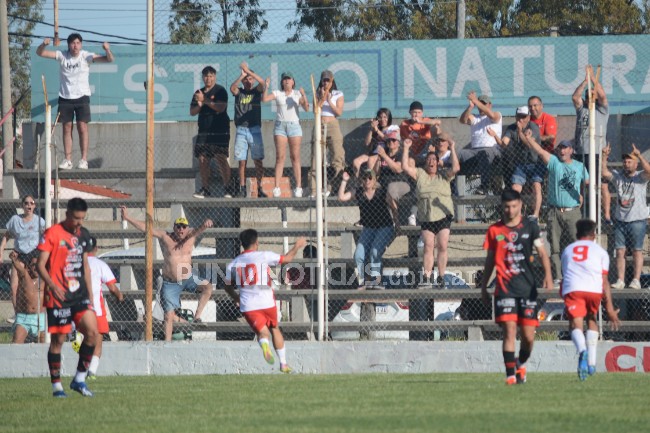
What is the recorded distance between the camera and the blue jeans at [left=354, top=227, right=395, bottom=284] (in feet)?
56.3

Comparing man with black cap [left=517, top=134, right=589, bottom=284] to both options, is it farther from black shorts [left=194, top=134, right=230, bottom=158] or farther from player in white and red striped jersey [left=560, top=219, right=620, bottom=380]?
black shorts [left=194, top=134, right=230, bottom=158]

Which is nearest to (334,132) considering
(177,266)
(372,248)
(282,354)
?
(372,248)

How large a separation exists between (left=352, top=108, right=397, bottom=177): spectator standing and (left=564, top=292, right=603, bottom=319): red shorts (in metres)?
6.33

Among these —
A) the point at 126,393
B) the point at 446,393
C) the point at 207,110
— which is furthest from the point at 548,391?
the point at 207,110

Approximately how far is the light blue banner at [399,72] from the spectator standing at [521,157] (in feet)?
9.52

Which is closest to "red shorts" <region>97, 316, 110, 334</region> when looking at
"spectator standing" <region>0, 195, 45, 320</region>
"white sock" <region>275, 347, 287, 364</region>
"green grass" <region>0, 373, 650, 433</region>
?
"green grass" <region>0, 373, 650, 433</region>

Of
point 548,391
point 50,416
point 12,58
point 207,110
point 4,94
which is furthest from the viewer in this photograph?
point 12,58

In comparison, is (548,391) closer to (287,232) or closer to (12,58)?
(287,232)

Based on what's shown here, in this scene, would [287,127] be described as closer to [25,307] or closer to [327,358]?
[327,358]

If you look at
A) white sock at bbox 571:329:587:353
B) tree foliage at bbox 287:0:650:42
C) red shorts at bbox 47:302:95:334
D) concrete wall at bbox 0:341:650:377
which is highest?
tree foliage at bbox 287:0:650:42

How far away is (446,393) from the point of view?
1073 cm

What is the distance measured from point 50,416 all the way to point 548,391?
4.53 m

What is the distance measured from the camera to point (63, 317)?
1145 cm

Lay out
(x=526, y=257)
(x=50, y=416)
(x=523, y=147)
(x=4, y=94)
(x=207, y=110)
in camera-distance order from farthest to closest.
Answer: (x=4, y=94) → (x=207, y=110) → (x=523, y=147) → (x=526, y=257) → (x=50, y=416)
